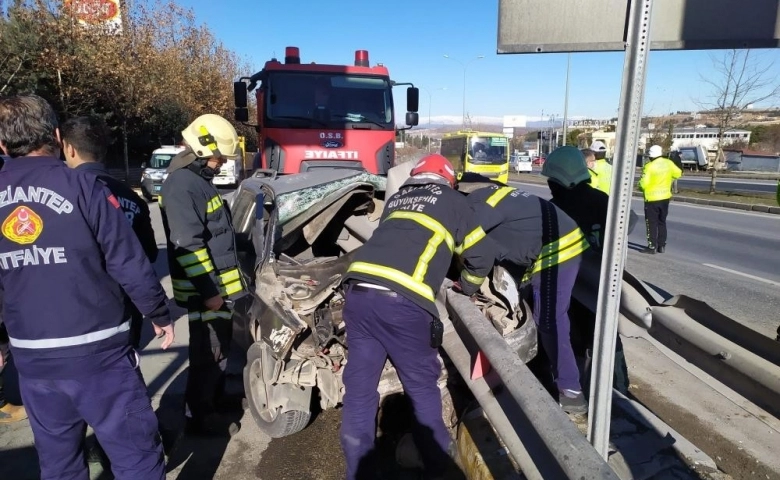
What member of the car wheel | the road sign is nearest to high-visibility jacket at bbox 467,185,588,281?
the road sign

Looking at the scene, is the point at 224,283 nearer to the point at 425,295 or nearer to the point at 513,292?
the point at 425,295

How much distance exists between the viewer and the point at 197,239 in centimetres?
323

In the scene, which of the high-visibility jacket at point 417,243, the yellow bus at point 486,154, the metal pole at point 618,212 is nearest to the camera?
the metal pole at point 618,212

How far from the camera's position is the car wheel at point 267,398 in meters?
3.37

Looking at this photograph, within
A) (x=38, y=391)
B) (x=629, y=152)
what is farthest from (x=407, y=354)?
(x=38, y=391)

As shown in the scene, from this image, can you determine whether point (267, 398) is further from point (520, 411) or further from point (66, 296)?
point (520, 411)

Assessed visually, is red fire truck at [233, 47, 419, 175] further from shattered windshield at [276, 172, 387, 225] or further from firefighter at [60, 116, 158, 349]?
firefighter at [60, 116, 158, 349]

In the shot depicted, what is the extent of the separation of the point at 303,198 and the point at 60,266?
6.27 ft

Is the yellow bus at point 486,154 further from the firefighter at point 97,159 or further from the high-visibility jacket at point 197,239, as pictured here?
the firefighter at point 97,159

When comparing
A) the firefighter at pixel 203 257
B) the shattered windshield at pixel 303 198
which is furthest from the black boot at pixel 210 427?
the shattered windshield at pixel 303 198

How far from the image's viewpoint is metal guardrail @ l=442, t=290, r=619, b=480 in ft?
5.07

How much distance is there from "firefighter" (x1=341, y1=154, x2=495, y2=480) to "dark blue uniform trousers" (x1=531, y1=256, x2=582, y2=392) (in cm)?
87

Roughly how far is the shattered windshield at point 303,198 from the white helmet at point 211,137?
1.61ft

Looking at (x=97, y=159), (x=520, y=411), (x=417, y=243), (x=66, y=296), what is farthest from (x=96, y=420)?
(x=520, y=411)
